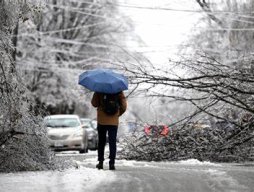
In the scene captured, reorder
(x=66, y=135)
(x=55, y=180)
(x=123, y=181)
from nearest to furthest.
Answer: (x=55, y=180), (x=123, y=181), (x=66, y=135)

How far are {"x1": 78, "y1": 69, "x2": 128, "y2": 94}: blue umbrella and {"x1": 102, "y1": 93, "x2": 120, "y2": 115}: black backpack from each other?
0.18 meters

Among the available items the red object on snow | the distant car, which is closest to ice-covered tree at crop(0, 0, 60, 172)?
the red object on snow

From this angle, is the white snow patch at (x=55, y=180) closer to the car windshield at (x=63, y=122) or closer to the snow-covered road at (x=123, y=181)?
the snow-covered road at (x=123, y=181)

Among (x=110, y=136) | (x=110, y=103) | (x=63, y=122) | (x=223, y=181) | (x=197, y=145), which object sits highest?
(x=110, y=103)

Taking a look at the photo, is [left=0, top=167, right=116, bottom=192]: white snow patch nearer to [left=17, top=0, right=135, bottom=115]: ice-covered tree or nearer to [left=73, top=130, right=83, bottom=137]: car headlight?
[left=73, top=130, right=83, bottom=137]: car headlight

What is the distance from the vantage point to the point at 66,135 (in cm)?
2650

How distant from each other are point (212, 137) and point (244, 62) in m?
2.01

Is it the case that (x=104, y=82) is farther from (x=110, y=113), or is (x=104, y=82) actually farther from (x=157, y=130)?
(x=157, y=130)

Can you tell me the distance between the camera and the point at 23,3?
11828mm

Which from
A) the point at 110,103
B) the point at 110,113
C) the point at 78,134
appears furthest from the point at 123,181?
the point at 78,134

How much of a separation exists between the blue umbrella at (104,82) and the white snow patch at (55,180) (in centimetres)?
175

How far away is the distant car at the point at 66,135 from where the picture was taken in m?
26.4

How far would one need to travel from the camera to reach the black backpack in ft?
43.4

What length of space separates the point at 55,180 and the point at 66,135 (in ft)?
52.1
